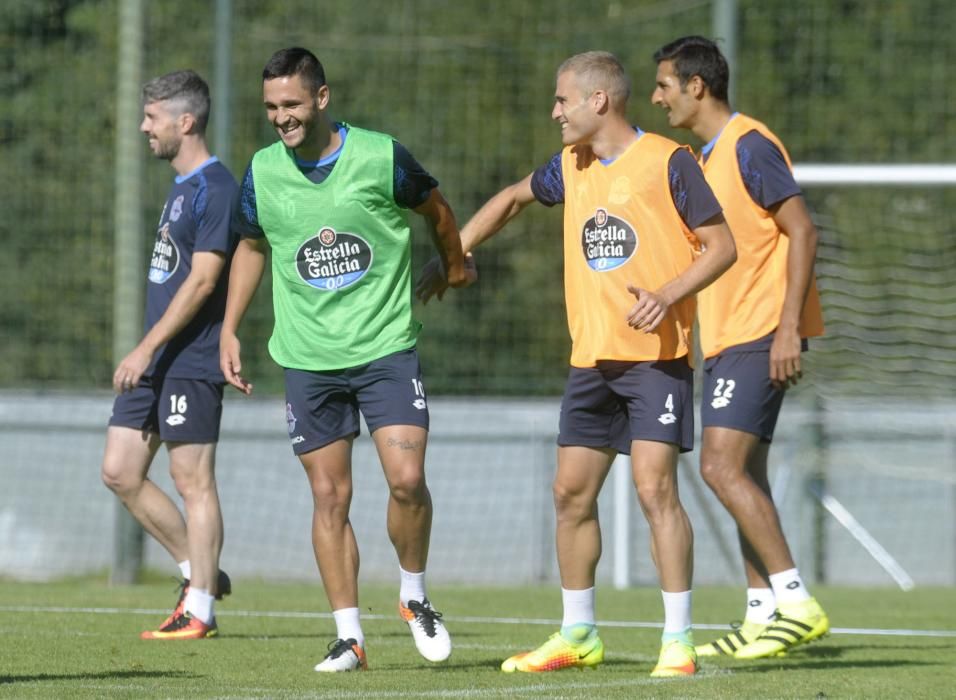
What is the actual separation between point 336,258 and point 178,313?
1.41m

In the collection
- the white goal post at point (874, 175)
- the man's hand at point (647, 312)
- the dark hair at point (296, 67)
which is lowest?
the man's hand at point (647, 312)

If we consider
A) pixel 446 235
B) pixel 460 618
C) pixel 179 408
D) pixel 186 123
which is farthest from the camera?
pixel 460 618

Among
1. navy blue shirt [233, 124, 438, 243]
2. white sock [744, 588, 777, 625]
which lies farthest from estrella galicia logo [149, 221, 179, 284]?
white sock [744, 588, 777, 625]

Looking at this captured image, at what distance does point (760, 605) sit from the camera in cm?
753

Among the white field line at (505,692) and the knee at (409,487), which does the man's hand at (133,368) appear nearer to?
the knee at (409,487)

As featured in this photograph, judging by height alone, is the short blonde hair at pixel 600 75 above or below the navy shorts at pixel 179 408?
above

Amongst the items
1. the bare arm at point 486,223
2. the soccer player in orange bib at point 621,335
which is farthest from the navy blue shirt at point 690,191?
the bare arm at point 486,223

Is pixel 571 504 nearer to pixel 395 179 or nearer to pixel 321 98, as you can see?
pixel 395 179

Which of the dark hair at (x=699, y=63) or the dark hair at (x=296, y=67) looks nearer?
the dark hair at (x=296, y=67)

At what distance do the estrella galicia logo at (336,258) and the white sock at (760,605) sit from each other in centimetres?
232

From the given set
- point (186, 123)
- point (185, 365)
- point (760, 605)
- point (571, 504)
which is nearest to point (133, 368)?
point (185, 365)

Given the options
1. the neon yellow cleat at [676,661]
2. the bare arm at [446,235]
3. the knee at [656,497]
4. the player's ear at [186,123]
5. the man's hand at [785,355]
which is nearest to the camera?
the neon yellow cleat at [676,661]

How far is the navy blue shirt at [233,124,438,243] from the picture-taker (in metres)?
6.53

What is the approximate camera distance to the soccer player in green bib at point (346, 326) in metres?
6.45
